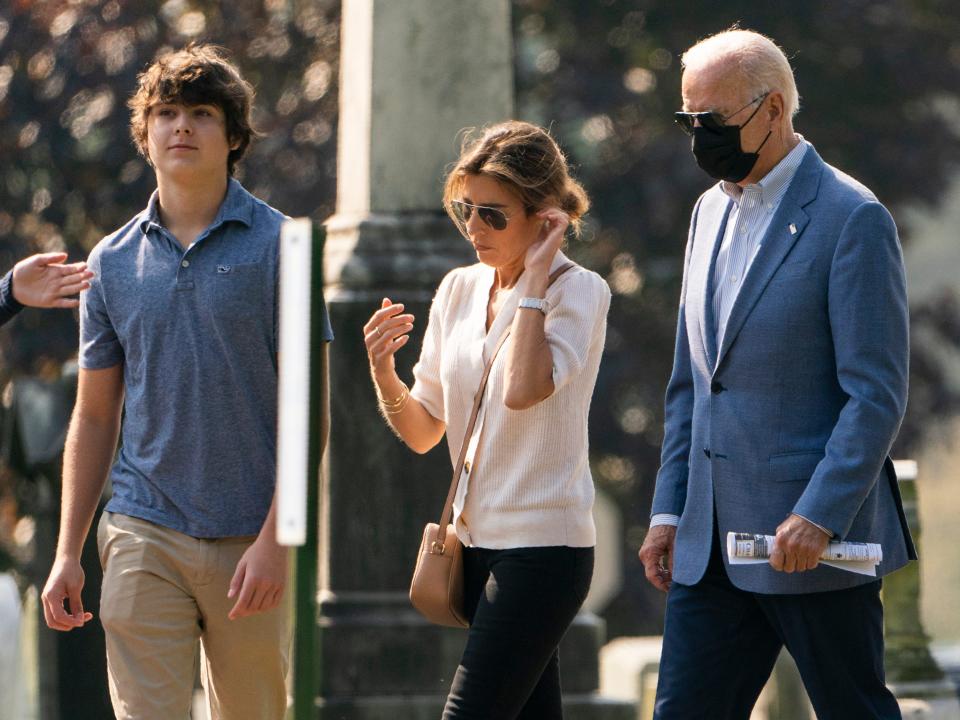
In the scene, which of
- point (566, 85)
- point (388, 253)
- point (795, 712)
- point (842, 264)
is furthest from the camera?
point (566, 85)

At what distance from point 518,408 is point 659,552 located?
52 centimetres

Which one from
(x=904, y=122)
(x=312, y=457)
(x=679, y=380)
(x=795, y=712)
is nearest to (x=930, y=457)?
(x=904, y=122)

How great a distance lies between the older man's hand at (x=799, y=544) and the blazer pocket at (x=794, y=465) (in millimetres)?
136

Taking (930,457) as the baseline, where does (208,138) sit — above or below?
above

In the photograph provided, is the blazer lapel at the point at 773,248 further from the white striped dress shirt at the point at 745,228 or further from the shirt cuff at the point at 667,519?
the shirt cuff at the point at 667,519

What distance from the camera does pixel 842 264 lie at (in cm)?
451

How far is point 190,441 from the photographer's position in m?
4.74

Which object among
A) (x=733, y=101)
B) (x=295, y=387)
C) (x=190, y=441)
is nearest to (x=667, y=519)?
(x=733, y=101)

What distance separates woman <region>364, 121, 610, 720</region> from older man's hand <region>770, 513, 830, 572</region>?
49 cm

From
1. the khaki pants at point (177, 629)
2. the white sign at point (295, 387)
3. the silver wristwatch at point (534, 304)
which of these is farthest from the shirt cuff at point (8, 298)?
the white sign at point (295, 387)

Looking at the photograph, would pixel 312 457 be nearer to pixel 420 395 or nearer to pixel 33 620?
pixel 420 395

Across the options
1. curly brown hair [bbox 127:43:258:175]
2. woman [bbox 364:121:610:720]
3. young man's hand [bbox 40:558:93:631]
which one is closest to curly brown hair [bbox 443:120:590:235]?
woman [bbox 364:121:610:720]

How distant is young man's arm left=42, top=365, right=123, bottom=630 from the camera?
488 centimetres

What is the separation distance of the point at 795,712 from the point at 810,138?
703 cm
